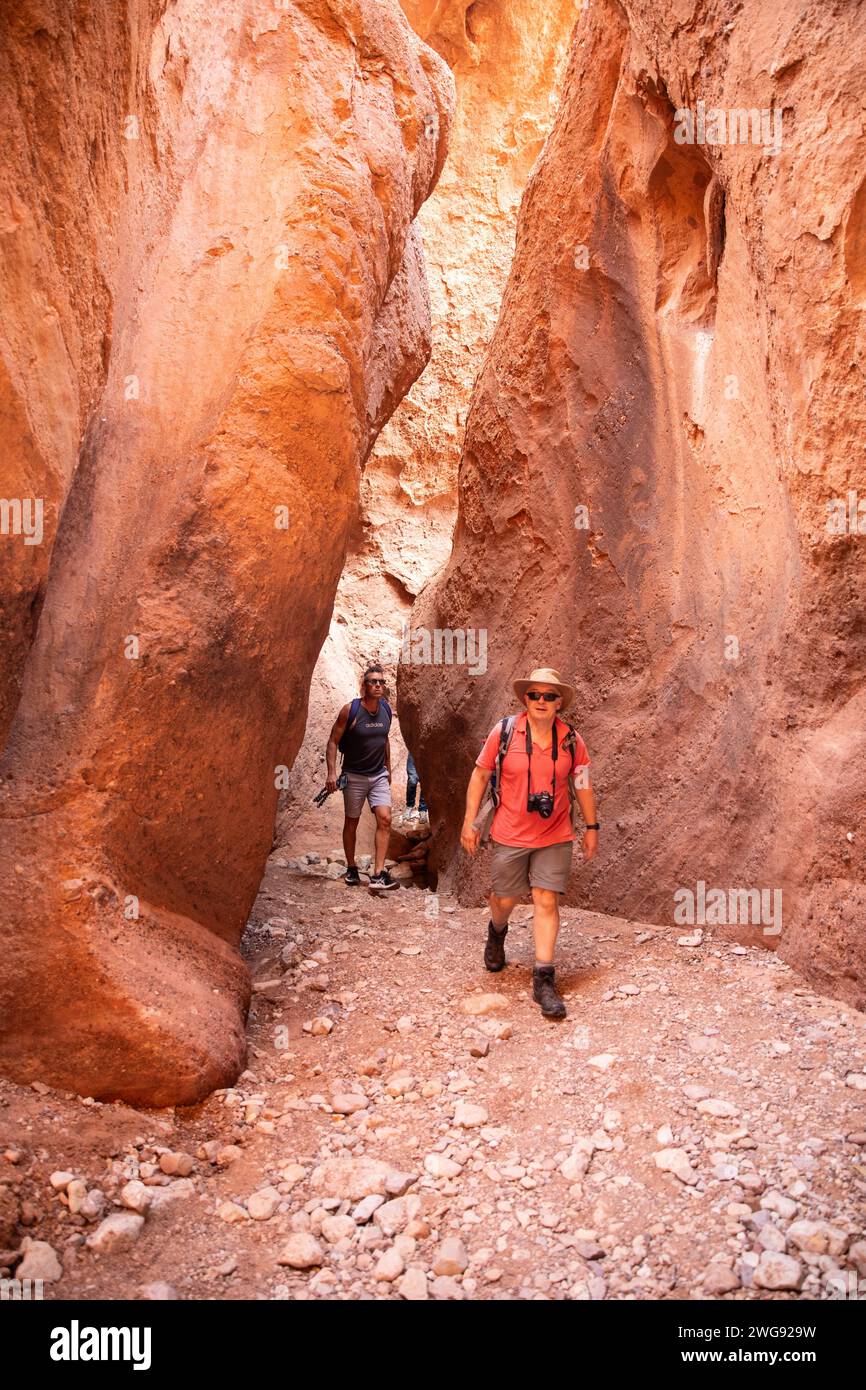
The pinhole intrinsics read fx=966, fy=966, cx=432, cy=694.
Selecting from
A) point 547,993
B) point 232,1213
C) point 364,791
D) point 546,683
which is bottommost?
point 232,1213

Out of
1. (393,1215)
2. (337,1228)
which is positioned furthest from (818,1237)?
(337,1228)

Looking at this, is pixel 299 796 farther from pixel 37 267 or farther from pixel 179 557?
pixel 37 267

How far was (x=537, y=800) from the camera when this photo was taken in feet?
14.9

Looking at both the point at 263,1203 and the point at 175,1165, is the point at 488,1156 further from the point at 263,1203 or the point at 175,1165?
the point at 175,1165

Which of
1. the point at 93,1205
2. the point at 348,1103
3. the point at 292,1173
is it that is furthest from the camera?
the point at 348,1103

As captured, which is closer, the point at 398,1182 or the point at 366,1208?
the point at 366,1208

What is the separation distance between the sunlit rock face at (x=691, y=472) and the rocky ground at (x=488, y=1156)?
765 millimetres

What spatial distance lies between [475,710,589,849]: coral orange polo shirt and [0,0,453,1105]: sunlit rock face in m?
1.26

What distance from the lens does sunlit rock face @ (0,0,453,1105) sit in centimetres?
360

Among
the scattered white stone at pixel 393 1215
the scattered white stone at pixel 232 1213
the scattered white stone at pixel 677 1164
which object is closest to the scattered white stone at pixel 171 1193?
the scattered white stone at pixel 232 1213

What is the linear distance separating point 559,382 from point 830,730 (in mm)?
3397

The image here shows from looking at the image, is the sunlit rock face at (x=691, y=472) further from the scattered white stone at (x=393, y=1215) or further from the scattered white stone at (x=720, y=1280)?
the scattered white stone at (x=393, y=1215)

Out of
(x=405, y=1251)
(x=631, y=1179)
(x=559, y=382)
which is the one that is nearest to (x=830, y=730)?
(x=631, y=1179)

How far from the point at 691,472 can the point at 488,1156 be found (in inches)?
159
